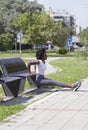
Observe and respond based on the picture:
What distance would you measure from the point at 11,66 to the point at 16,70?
1.93 ft

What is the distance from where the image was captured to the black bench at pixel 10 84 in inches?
505

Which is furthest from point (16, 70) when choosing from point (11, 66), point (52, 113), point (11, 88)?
point (52, 113)

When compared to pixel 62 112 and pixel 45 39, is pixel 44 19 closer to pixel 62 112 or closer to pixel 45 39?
pixel 45 39

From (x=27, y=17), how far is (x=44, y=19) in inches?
131

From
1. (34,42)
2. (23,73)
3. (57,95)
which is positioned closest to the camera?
(57,95)

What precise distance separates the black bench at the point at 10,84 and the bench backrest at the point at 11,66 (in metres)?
0.23

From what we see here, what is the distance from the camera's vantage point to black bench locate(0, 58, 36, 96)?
13.9 meters

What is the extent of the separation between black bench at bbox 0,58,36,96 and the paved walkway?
2.05ft

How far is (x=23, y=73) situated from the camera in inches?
614

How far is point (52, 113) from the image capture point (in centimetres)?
1045

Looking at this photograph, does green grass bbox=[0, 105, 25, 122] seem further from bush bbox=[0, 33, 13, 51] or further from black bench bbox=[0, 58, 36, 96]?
bush bbox=[0, 33, 13, 51]

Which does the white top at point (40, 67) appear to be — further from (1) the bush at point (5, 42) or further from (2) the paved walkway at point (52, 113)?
(1) the bush at point (5, 42)

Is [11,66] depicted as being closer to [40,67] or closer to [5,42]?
[40,67]

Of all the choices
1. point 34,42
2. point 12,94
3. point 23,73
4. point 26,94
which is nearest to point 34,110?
point 12,94
